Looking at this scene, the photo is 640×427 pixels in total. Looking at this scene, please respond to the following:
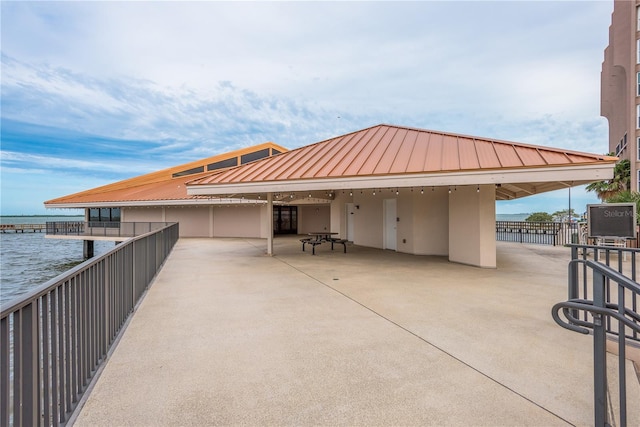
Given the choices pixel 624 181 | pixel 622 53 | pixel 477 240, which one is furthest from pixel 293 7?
pixel 622 53

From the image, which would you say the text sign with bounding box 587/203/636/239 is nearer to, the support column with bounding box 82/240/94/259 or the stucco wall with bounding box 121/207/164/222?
the stucco wall with bounding box 121/207/164/222

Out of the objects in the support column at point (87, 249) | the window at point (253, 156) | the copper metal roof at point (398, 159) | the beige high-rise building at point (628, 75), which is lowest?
the support column at point (87, 249)

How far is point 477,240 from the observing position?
33.5ft

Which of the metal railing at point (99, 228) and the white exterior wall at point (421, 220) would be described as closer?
the white exterior wall at point (421, 220)

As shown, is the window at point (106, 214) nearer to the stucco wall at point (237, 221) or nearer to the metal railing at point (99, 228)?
the metal railing at point (99, 228)

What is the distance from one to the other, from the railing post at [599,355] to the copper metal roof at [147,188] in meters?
24.2

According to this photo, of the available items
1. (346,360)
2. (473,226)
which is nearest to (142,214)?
(473,226)

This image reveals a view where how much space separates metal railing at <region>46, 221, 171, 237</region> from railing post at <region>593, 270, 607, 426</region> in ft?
73.8

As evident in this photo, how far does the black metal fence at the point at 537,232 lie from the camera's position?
16.9 metres

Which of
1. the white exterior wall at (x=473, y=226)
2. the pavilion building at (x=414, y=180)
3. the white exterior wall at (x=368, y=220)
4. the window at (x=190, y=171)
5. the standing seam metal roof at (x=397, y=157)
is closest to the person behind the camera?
the pavilion building at (x=414, y=180)

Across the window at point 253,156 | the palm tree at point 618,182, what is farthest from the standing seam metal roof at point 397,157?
the palm tree at point 618,182

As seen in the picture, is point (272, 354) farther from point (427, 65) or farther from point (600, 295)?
point (427, 65)

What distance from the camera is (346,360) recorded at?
373 centimetres

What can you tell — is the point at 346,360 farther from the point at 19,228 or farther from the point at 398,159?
the point at 19,228
